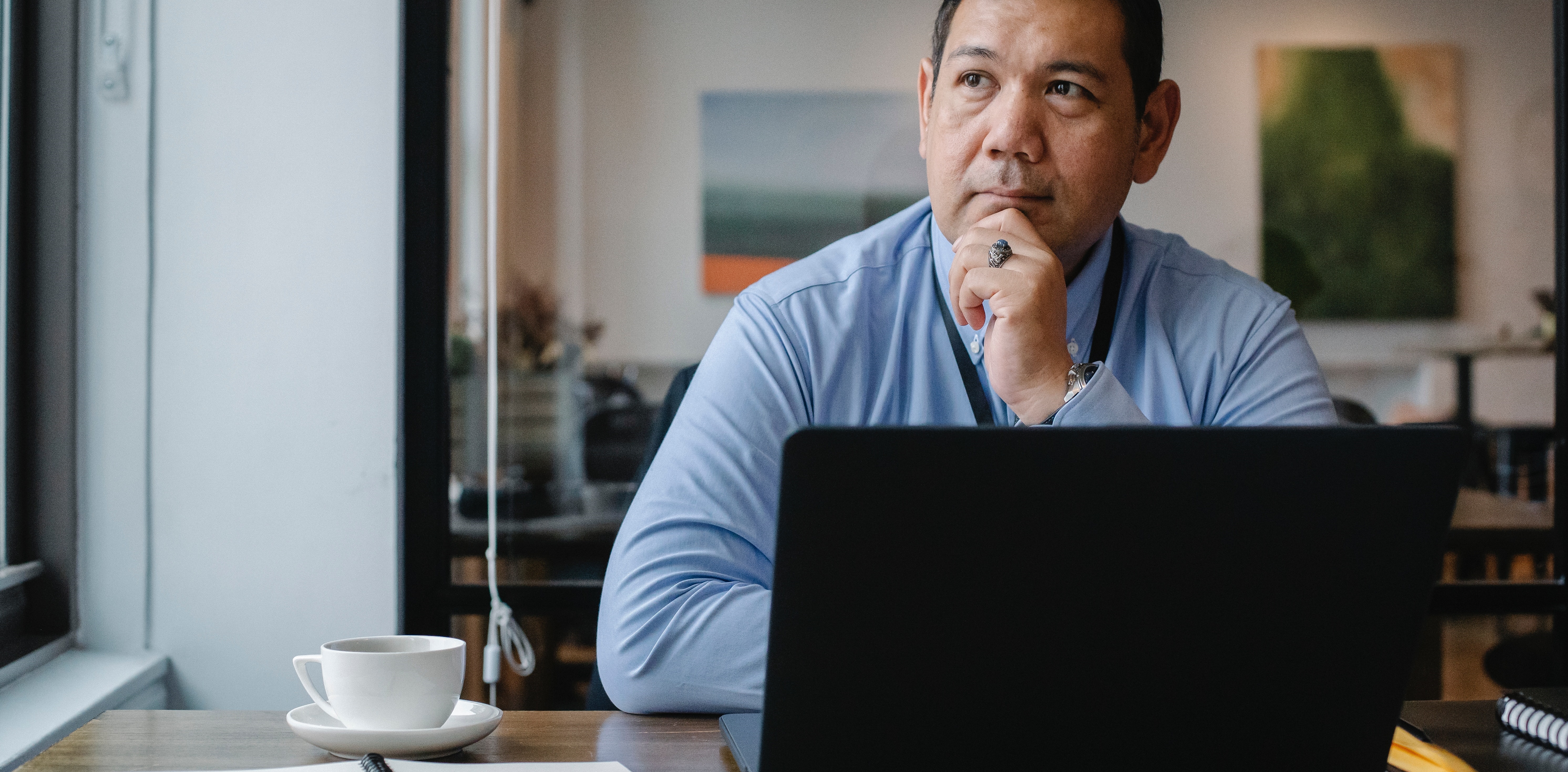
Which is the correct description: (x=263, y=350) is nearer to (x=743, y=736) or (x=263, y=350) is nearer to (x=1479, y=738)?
(x=743, y=736)

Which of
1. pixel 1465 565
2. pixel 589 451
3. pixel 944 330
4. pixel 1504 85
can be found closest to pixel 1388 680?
pixel 944 330

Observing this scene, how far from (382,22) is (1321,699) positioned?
1845mm

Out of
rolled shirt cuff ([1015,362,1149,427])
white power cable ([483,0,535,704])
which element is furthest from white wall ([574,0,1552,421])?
rolled shirt cuff ([1015,362,1149,427])

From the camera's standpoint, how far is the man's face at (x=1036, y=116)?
1.25 meters

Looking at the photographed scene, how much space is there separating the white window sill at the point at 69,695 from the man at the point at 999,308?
0.81 meters

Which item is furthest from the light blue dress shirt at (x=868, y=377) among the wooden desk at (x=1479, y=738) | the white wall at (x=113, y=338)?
the white wall at (x=113, y=338)

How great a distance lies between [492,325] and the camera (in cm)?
212

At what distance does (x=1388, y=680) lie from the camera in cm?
59

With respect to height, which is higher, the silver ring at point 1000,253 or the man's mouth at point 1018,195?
the man's mouth at point 1018,195

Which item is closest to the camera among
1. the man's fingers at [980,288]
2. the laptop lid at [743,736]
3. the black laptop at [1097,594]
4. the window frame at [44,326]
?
the black laptop at [1097,594]

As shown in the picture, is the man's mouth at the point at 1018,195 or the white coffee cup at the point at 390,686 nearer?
the white coffee cup at the point at 390,686

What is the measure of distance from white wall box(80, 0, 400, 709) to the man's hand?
3.81 feet

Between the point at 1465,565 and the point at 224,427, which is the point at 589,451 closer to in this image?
the point at 224,427

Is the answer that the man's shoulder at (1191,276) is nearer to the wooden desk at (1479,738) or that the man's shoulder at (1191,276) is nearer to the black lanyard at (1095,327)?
the black lanyard at (1095,327)
